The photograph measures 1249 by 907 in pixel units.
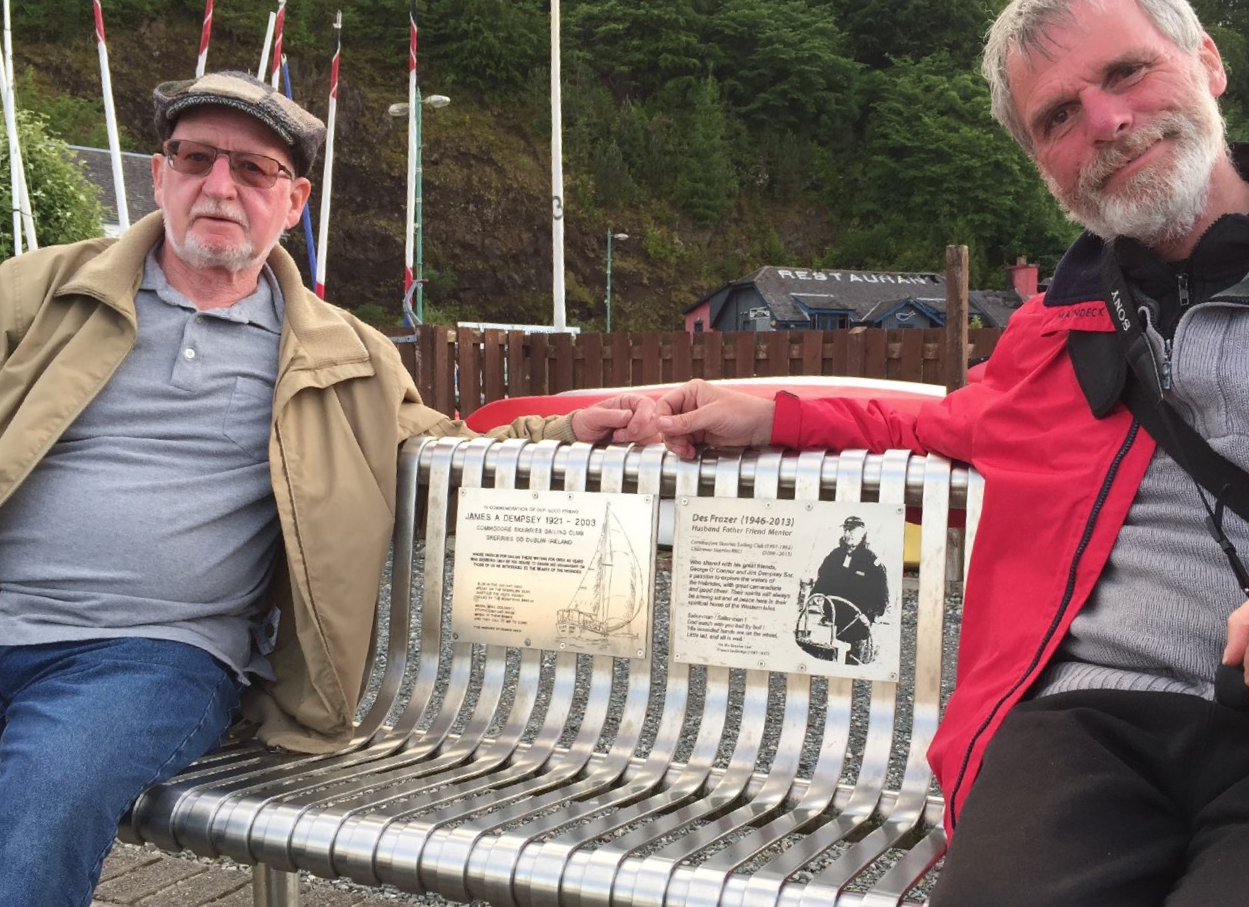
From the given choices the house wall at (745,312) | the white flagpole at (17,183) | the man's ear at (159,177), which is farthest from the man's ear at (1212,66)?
the house wall at (745,312)

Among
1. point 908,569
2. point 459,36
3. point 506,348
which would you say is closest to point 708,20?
point 459,36

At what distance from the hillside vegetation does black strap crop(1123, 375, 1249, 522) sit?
183 ft

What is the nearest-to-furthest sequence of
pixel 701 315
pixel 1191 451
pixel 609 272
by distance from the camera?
1. pixel 1191 451
2. pixel 701 315
3. pixel 609 272

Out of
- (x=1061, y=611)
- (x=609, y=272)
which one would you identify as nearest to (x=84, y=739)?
(x=1061, y=611)

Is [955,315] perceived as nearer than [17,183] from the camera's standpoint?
Yes

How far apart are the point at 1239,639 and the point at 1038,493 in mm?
500

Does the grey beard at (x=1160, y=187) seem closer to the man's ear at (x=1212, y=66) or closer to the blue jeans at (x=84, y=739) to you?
the man's ear at (x=1212, y=66)

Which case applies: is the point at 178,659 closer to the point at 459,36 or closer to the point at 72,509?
the point at 72,509

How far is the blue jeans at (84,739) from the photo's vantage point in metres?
2.11

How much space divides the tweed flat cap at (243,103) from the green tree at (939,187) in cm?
6250

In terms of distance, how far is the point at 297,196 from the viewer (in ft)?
10.3

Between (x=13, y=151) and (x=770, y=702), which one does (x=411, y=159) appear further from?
(x=770, y=702)

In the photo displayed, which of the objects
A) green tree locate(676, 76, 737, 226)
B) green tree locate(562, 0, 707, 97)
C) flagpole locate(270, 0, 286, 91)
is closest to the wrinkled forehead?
flagpole locate(270, 0, 286, 91)

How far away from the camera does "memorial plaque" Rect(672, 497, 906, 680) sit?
2469 millimetres
